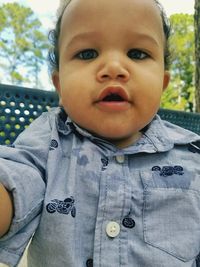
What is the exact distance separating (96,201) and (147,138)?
0.25m

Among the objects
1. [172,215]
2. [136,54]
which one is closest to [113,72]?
[136,54]

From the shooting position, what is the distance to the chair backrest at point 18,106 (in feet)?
3.43

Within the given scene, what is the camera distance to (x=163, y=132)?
37.4 inches

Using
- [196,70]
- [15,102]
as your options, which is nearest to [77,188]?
[15,102]

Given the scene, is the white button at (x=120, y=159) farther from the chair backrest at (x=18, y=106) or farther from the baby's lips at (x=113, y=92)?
the chair backrest at (x=18, y=106)

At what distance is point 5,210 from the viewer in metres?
0.59

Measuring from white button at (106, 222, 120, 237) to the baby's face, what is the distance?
0.67ft

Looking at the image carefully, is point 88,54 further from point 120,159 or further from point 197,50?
point 197,50

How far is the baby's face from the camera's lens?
0.77 metres

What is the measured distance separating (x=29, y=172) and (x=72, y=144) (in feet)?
0.57

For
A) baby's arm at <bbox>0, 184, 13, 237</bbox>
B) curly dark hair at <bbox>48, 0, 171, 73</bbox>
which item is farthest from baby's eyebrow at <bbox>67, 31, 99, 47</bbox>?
baby's arm at <bbox>0, 184, 13, 237</bbox>

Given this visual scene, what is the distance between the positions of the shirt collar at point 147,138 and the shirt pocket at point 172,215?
0.07 m

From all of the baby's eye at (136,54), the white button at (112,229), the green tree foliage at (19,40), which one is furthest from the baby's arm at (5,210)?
the green tree foliage at (19,40)

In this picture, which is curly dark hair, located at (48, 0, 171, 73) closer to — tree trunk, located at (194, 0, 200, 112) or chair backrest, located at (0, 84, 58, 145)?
chair backrest, located at (0, 84, 58, 145)
